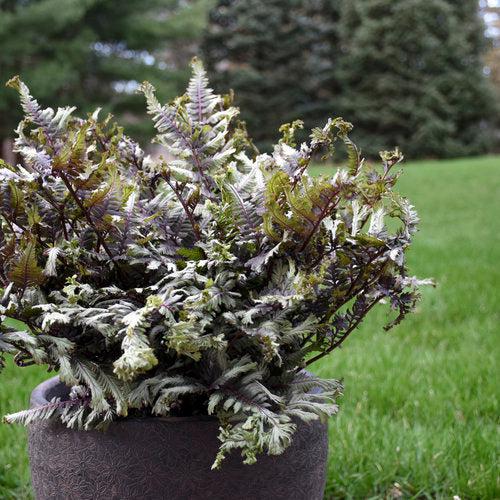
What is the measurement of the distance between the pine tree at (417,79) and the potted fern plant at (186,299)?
16724 mm

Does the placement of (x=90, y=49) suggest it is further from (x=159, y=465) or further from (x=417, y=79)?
(x=159, y=465)

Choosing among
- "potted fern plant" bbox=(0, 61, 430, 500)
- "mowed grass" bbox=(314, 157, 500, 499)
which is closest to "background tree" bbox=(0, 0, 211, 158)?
"mowed grass" bbox=(314, 157, 500, 499)

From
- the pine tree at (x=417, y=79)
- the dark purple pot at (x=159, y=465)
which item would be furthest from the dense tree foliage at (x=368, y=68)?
the dark purple pot at (x=159, y=465)

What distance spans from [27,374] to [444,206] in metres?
6.57

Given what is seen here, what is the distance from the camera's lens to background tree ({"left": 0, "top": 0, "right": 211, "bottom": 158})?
1304 centimetres

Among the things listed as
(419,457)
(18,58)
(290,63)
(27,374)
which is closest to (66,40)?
(18,58)

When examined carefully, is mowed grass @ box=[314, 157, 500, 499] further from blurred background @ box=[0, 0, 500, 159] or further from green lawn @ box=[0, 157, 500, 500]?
blurred background @ box=[0, 0, 500, 159]

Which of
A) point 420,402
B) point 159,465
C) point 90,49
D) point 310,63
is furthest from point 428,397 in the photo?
point 310,63

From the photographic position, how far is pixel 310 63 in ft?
63.4

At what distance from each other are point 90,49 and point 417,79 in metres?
8.84

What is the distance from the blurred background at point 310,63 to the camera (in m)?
15.0

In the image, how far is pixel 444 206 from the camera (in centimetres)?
865

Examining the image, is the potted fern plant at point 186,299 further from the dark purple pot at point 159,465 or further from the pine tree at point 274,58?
the pine tree at point 274,58

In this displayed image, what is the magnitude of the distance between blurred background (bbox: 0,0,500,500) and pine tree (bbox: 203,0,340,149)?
4 cm
